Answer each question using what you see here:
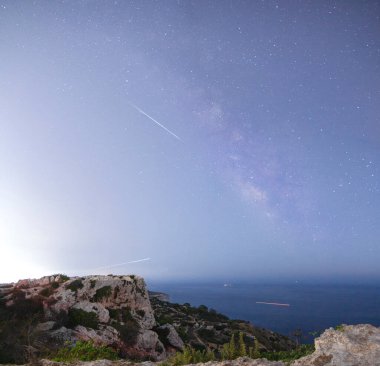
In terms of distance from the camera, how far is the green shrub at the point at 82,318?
23753 mm

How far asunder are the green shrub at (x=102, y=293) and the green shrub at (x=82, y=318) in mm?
3641

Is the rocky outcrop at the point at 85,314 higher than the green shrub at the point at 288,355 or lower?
lower

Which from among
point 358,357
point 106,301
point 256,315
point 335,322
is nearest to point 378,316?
point 335,322

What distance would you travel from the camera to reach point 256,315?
19812 centimetres

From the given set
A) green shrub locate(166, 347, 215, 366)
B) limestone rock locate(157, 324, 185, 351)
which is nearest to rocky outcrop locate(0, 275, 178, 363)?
limestone rock locate(157, 324, 185, 351)

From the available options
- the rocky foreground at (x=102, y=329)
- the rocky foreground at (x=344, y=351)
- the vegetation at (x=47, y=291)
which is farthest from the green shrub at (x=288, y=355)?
the vegetation at (x=47, y=291)

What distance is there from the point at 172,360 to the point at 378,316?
21952 cm

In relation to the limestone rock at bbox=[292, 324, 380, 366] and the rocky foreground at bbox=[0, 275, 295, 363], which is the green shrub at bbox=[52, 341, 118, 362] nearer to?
the rocky foreground at bbox=[0, 275, 295, 363]

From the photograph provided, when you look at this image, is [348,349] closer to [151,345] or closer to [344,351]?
[344,351]

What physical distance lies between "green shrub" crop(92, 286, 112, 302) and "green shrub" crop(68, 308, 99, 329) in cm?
364

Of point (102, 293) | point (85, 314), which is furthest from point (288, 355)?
point (102, 293)

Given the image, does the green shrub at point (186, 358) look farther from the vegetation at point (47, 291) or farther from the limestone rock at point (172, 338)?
the vegetation at point (47, 291)

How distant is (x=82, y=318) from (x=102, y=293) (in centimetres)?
538

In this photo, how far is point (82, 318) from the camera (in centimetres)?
2430
